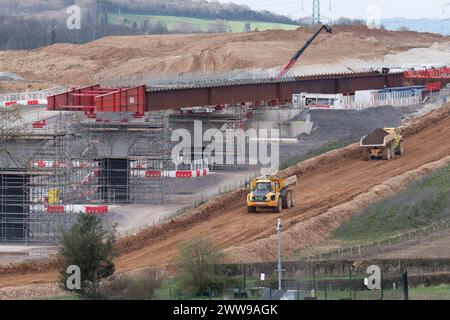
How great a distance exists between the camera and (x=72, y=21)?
7372 inches

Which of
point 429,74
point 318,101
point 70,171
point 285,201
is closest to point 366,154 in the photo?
point 285,201

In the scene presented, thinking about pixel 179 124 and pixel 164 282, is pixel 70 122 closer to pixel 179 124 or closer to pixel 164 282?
pixel 179 124

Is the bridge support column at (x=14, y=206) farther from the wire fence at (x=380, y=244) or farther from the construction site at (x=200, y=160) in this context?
the wire fence at (x=380, y=244)

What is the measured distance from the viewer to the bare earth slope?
13012 centimetres

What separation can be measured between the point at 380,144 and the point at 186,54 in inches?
2682

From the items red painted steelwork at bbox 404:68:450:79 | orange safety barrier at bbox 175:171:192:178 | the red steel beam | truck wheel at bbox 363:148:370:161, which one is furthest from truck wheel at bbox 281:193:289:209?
red painted steelwork at bbox 404:68:450:79

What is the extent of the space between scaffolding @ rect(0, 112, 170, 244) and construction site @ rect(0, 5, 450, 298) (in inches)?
3.3

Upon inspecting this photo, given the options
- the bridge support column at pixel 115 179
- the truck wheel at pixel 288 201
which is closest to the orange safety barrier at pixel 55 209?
the bridge support column at pixel 115 179

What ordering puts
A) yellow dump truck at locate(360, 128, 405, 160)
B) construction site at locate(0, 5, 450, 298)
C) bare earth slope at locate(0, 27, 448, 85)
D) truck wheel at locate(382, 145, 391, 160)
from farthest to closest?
bare earth slope at locate(0, 27, 448, 85) < truck wheel at locate(382, 145, 391, 160) < yellow dump truck at locate(360, 128, 405, 160) < construction site at locate(0, 5, 450, 298)

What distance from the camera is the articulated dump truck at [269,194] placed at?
56.8 m

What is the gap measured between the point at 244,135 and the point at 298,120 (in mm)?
8769

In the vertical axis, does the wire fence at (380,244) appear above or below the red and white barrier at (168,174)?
below

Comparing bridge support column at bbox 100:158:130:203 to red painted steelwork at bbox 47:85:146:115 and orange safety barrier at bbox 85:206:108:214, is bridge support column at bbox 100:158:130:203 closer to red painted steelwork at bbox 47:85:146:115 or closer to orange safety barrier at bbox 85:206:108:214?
red painted steelwork at bbox 47:85:146:115

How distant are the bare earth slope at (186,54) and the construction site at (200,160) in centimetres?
2894
